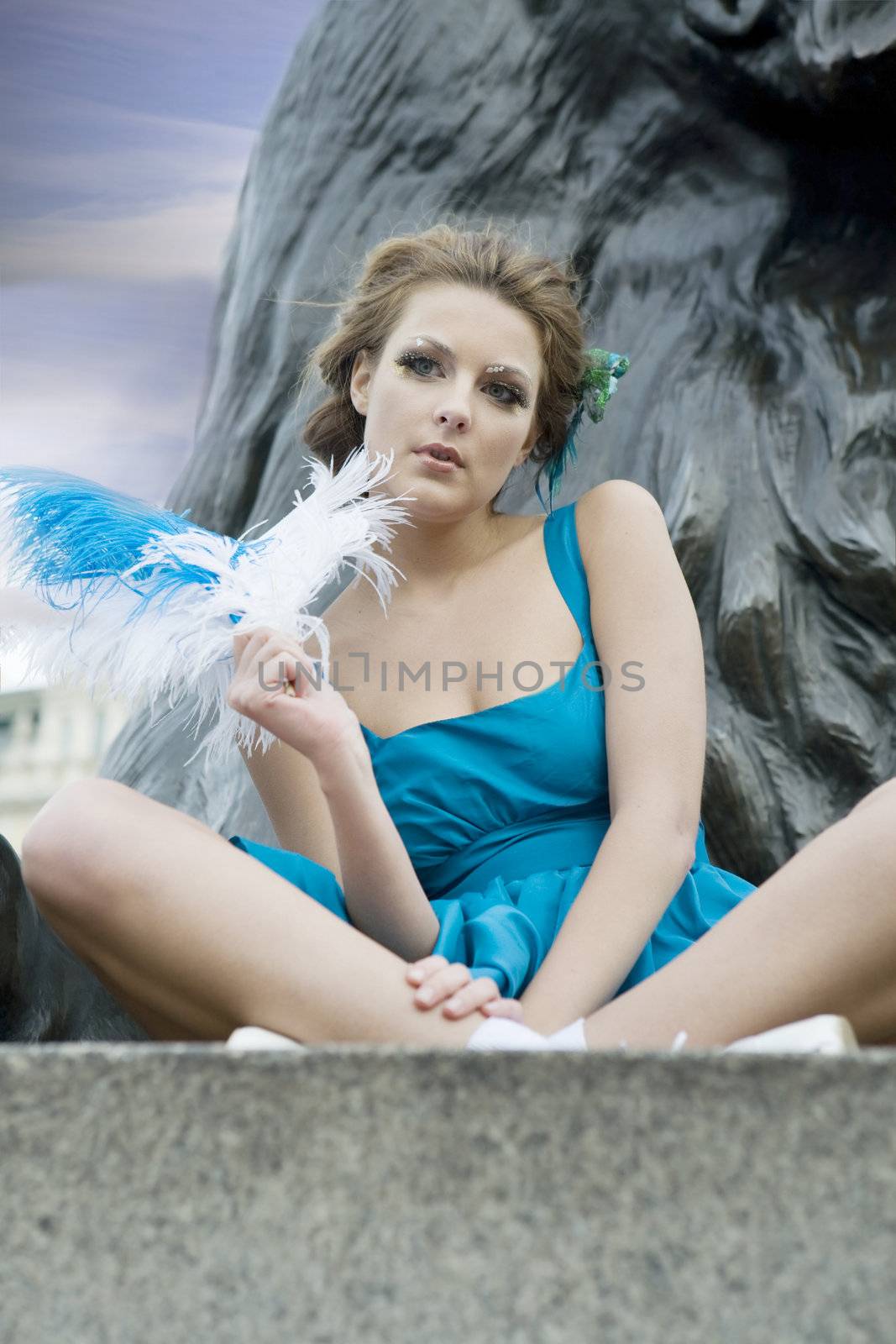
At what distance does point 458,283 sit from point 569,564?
0.33 m

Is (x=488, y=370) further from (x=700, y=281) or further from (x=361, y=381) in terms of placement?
(x=700, y=281)

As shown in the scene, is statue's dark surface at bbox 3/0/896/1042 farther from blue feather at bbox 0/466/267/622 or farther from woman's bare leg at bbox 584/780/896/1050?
woman's bare leg at bbox 584/780/896/1050

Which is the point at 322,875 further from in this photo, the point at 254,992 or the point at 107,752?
the point at 107,752

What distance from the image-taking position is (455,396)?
4.56 feet

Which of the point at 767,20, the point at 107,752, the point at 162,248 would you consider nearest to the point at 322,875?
the point at 107,752

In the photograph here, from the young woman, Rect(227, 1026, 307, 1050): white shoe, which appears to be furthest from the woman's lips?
Rect(227, 1026, 307, 1050): white shoe

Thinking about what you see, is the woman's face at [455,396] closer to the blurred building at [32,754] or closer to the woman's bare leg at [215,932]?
the woman's bare leg at [215,932]

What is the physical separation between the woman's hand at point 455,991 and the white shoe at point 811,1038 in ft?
0.70

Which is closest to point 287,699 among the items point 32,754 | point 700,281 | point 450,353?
point 450,353

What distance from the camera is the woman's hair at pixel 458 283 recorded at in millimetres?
1509

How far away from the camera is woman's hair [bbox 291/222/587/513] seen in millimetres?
1509

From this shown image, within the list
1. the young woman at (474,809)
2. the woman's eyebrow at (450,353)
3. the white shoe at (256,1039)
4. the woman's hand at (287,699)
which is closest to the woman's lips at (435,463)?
the young woman at (474,809)

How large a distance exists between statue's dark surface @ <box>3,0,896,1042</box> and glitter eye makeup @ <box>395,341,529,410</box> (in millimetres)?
477

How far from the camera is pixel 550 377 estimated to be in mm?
1570
